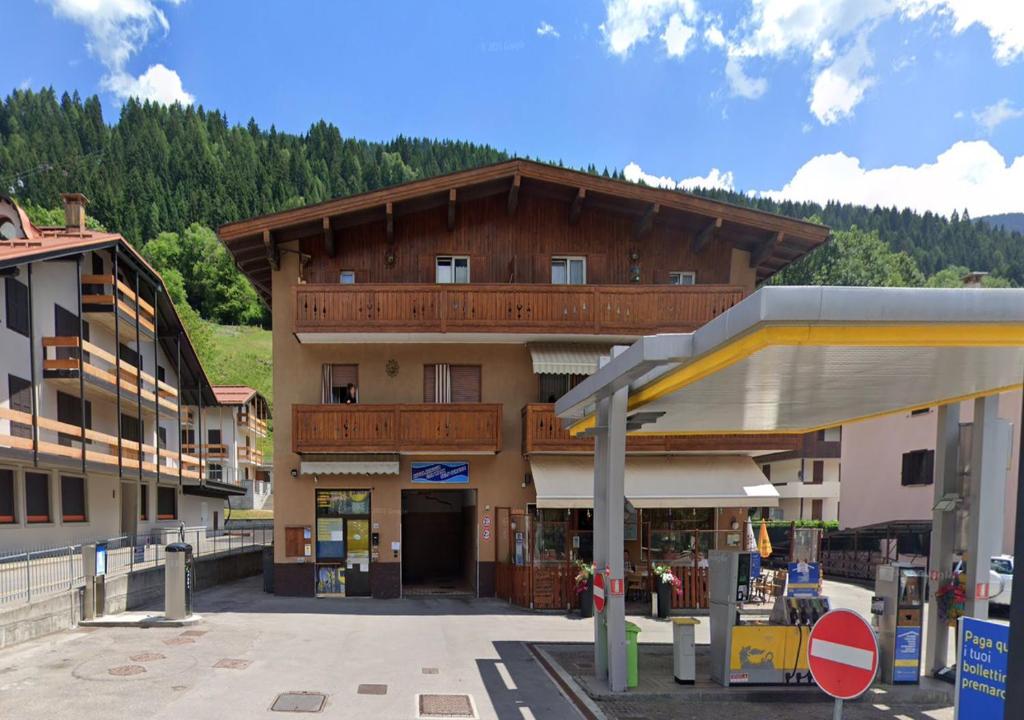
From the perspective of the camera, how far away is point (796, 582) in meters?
11.9

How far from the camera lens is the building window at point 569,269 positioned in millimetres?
18672

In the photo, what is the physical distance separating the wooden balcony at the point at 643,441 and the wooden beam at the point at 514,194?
5463 millimetres

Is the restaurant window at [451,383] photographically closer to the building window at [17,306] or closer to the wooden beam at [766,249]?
the wooden beam at [766,249]

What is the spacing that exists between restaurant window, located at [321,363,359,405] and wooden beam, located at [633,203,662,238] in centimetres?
866

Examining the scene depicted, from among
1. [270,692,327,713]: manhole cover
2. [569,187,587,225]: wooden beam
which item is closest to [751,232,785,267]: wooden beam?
[569,187,587,225]: wooden beam

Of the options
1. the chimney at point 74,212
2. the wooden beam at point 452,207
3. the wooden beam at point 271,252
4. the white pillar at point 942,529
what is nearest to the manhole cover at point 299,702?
the white pillar at point 942,529

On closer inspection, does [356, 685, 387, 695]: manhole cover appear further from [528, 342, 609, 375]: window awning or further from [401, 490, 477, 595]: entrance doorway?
[401, 490, 477, 595]: entrance doorway

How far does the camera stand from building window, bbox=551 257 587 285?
1867 cm

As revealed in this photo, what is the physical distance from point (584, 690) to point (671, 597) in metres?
7.05

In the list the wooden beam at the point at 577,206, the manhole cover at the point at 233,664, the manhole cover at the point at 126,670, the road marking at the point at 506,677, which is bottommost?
the road marking at the point at 506,677

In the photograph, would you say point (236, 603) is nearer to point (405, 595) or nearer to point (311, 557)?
point (311, 557)

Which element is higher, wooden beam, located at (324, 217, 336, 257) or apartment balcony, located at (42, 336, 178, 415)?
wooden beam, located at (324, 217, 336, 257)

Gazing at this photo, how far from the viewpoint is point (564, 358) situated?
17.0 m

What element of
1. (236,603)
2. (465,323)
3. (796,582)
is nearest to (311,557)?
(236,603)
